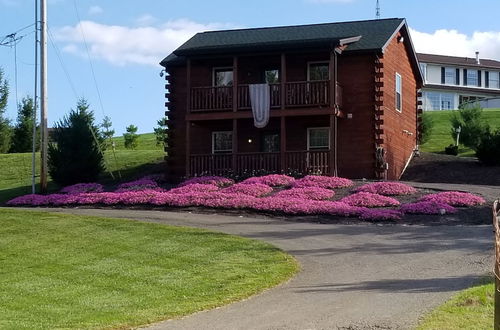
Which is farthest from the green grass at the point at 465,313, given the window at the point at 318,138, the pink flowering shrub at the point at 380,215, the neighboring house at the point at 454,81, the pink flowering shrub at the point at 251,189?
the neighboring house at the point at 454,81

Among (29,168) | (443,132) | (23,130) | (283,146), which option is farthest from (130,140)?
(283,146)

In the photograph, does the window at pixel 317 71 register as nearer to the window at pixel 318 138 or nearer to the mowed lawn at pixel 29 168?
the window at pixel 318 138

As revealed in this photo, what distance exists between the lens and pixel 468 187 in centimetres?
2441

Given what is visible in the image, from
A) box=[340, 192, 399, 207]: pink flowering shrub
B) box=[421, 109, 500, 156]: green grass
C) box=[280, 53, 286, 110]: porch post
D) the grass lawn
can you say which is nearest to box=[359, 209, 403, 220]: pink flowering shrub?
box=[340, 192, 399, 207]: pink flowering shrub

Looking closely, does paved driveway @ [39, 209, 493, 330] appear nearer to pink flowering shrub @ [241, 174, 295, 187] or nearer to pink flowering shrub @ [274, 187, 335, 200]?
pink flowering shrub @ [274, 187, 335, 200]

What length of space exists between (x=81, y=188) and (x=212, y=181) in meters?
5.30

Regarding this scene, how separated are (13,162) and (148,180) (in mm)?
15591

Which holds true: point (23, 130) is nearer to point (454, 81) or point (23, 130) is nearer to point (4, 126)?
point (4, 126)

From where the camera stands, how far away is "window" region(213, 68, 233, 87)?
3011cm

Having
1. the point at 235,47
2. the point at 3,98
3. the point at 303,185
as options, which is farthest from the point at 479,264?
the point at 3,98

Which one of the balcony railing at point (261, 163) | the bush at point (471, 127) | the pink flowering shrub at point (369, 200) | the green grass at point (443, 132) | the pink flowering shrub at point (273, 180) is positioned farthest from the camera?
the green grass at point (443, 132)

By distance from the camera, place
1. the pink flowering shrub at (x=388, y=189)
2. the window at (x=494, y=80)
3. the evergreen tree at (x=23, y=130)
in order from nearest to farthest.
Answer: the pink flowering shrub at (x=388, y=189), the evergreen tree at (x=23, y=130), the window at (x=494, y=80)

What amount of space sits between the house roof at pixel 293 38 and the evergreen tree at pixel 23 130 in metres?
26.0

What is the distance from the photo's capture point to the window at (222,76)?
98.8 feet
